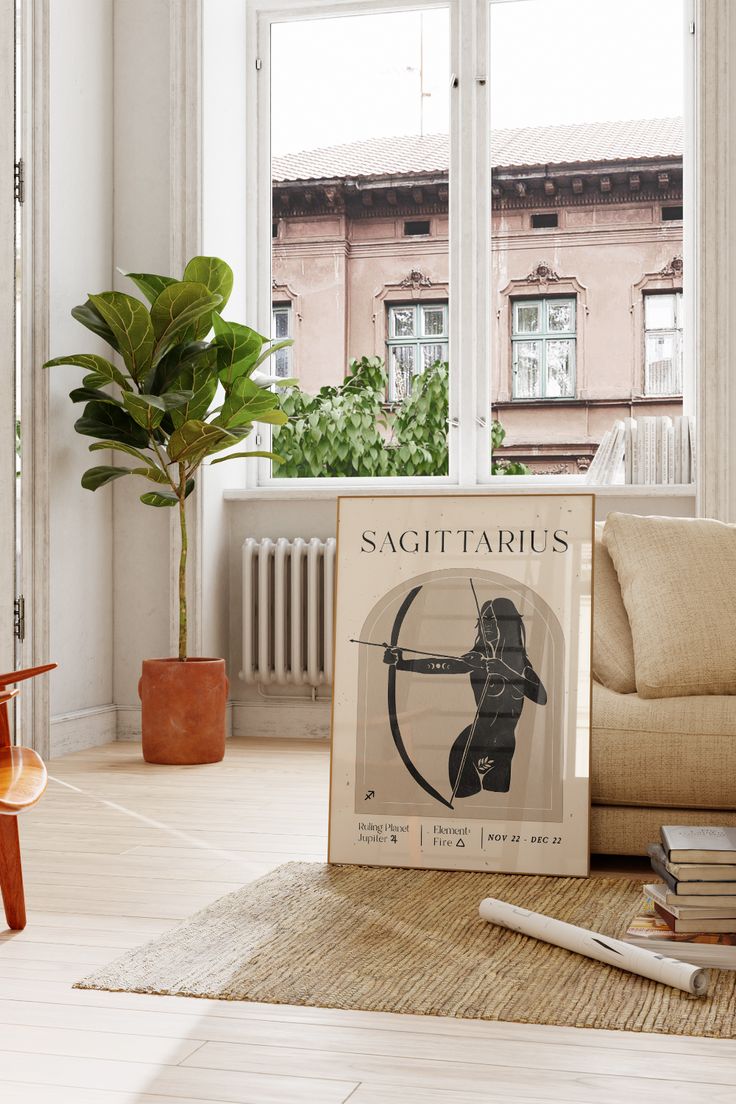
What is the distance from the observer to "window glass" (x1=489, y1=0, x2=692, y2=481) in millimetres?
4785

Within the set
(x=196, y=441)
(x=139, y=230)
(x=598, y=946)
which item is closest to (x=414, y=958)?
(x=598, y=946)

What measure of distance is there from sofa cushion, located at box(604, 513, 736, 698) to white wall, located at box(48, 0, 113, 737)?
225 cm

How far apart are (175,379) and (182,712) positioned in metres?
1.16

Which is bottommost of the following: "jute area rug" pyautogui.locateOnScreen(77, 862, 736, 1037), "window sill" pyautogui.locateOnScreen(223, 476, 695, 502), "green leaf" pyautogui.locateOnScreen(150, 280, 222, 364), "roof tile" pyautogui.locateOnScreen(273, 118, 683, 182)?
"jute area rug" pyautogui.locateOnScreen(77, 862, 736, 1037)

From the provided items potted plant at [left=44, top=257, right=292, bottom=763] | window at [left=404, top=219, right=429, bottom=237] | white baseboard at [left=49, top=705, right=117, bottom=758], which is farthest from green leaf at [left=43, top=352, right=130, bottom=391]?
window at [left=404, top=219, right=429, bottom=237]

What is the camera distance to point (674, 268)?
188 inches

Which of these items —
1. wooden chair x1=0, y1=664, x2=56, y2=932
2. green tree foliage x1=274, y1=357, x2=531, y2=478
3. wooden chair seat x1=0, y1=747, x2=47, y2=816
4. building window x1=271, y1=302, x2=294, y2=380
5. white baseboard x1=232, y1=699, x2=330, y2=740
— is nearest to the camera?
wooden chair seat x1=0, y1=747, x2=47, y2=816

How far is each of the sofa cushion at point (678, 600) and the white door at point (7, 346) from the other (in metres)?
2.15

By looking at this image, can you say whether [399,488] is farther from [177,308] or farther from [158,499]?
[177,308]

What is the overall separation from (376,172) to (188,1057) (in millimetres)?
4159

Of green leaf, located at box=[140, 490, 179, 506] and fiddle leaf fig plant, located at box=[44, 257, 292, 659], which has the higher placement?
fiddle leaf fig plant, located at box=[44, 257, 292, 659]

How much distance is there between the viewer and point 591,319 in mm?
4848

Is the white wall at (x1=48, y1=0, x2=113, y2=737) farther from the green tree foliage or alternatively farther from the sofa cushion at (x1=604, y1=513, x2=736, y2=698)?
the sofa cushion at (x1=604, y1=513, x2=736, y2=698)

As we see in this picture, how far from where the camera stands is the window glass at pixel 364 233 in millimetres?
4984
